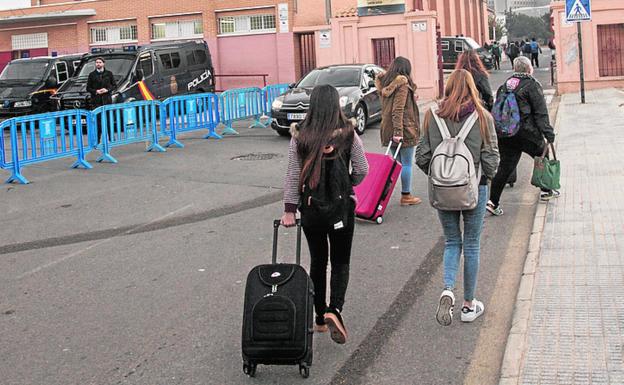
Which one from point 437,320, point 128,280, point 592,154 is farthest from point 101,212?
point 592,154

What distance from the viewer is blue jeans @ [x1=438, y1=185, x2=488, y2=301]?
5.42 metres

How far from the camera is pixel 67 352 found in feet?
17.2

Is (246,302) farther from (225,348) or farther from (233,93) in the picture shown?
(233,93)

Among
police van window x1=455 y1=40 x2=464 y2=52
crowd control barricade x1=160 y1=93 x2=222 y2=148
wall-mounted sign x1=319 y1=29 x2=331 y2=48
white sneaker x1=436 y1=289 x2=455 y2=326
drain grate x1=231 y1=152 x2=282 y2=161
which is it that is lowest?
white sneaker x1=436 y1=289 x2=455 y2=326

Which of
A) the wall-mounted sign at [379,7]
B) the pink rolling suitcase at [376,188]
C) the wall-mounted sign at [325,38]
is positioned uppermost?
the wall-mounted sign at [379,7]

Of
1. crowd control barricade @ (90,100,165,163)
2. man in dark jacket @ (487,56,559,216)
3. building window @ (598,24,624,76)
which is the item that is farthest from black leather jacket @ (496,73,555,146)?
building window @ (598,24,624,76)

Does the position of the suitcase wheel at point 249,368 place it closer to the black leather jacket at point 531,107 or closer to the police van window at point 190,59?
the black leather jacket at point 531,107

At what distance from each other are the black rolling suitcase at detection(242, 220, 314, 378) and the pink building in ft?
70.8

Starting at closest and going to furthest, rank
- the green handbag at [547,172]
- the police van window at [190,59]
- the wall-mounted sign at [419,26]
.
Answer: the green handbag at [547,172] → the police van window at [190,59] → the wall-mounted sign at [419,26]

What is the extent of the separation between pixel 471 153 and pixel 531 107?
3373 millimetres

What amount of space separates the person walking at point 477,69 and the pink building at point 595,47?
52.0 feet

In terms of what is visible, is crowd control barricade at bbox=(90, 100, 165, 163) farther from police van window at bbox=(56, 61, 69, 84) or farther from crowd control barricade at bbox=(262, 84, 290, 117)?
police van window at bbox=(56, 61, 69, 84)

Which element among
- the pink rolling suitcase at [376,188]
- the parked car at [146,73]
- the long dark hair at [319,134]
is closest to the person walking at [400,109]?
the pink rolling suitcase at [376,188]

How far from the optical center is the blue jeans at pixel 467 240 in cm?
542
